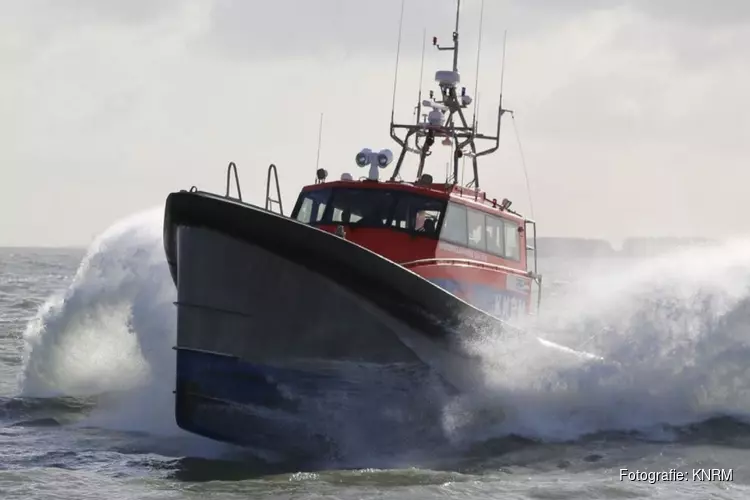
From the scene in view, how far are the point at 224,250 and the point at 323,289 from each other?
0.86 meters

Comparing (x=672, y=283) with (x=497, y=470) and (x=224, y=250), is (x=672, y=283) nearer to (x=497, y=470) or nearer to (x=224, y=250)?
(x=497, y=470)

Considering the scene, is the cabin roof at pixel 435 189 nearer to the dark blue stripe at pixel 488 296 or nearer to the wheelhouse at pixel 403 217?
the wheelhouse at pixel 403 217

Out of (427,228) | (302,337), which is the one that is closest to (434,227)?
(427,228)

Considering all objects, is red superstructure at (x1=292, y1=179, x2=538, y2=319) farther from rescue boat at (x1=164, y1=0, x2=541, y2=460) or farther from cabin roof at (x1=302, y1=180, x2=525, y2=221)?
rescue boat at (x1=164, y1=0, x2=541, y2=460)

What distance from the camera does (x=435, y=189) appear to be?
37.0ft

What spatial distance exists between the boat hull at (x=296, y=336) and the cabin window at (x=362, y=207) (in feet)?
5.40

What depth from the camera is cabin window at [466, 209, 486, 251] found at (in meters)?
11.3

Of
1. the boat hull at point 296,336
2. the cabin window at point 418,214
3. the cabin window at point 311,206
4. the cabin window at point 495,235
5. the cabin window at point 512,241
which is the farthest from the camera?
the cabin window at point 512,241

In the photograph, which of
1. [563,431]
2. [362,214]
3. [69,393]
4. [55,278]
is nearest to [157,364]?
[69,393]

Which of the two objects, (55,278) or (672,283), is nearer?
(672,283)

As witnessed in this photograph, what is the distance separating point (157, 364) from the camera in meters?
12.1

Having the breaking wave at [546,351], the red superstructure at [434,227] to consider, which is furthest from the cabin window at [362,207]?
the breaking wave at [546,351]

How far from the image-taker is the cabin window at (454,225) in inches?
425

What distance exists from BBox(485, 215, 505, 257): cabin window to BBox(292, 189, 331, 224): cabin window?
5.63 ft
